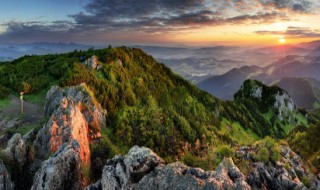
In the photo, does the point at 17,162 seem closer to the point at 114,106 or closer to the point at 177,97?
the point at 114,106

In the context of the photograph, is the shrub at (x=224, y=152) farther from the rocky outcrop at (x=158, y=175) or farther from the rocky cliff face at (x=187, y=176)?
the rocky outcrop at (x=158, y=175)

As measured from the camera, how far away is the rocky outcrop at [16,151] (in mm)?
31081

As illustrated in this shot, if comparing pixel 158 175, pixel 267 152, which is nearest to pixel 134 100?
pixel 267 152

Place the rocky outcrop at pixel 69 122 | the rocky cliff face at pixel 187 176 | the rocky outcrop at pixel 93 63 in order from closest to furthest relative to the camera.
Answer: the rocky cliff face at pixel 187 176 → the rocky outcrop at pixel 69 122 → the rocky outcrop at pixel 93 63

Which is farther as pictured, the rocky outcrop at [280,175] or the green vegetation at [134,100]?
the green vegetation at [134,100]

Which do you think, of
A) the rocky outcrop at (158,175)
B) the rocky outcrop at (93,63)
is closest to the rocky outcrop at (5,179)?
the rocky outcrop at (158,175)

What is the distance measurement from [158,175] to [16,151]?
19305 mm

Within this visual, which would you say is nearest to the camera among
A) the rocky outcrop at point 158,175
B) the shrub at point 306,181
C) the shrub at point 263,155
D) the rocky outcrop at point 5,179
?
the rocky outcrop at point 158,175

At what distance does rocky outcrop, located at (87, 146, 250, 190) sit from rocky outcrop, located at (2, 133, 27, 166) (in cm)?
1346

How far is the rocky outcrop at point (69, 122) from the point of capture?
3497 centimetres

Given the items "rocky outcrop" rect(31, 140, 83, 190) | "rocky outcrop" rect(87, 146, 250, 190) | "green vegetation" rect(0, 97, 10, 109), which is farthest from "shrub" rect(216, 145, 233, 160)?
"green vegetation" rect(0, 97, 10, 109)

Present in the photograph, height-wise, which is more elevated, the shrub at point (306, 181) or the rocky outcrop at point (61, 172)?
the shrub at point (306, 181)

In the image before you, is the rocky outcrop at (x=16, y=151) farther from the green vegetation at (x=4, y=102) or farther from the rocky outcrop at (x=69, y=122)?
the green vegetation at (x=4, y=102)

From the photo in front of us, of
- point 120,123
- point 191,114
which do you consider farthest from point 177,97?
point 120,123
